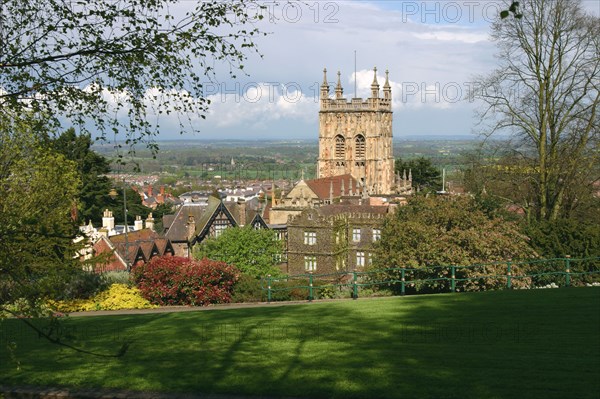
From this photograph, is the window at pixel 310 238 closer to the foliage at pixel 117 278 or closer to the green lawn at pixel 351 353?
the foliage at pixel 117 278

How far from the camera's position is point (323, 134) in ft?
338

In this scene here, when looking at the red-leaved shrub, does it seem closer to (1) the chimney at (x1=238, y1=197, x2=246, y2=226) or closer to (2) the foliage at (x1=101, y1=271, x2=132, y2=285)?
(2) the foliage at (x1=101, y1=271, x2=132, y2=285)

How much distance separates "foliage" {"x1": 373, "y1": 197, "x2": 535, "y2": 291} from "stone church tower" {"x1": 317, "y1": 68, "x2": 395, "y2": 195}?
236 ft

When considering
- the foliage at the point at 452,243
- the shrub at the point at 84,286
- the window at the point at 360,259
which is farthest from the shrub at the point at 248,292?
the window at the point at 360,259

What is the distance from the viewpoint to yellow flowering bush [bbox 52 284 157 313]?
78.8 ft

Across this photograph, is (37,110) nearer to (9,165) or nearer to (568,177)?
(9,165)

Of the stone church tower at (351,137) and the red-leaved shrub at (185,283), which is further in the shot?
the stone church tower at (351,137)

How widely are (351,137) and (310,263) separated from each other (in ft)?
179

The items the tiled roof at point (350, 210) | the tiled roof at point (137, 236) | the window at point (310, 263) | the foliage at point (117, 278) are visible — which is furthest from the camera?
the window at point (310, 263)

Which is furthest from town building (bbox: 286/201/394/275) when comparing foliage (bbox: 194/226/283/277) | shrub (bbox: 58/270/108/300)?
shrub (bbox: 58/270/108/300)

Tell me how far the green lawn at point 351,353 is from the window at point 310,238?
33.0 metres

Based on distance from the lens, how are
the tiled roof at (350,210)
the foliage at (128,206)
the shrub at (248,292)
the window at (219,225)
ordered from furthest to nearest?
1. the foliage at (128,206)
2. the window at (219,225)
3. the tiled roof at (350,210)
4. the shrub at (248,292)

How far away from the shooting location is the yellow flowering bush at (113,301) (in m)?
24.0

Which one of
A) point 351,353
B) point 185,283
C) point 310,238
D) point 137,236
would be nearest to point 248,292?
point 185,283
